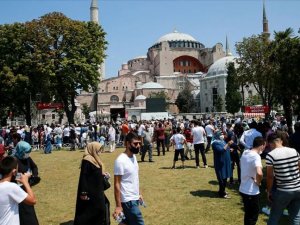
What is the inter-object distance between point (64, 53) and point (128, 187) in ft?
98.0

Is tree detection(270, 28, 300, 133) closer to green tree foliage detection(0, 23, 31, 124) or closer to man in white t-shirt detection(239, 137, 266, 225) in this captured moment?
man in white t-shirt detection(239, 137, 266, 225)

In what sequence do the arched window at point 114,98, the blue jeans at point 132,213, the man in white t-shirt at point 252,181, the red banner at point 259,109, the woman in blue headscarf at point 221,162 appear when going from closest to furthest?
the blue jeans at point 132,213, the man in white t-shirt at point 252,181, the woman in blue headscarf at point 221,162, the red banner at point 259,109, the arched window at point 114,98

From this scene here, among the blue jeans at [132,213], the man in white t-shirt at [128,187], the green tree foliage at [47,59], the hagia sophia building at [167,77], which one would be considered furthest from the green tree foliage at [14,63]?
the hagia sophia building at [167,77]

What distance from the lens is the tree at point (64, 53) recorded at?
31656mm

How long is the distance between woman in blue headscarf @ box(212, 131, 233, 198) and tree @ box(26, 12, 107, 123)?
79.6ft

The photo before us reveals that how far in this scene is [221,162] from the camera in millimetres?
9000

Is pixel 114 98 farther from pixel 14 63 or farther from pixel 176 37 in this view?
pixel 14 63

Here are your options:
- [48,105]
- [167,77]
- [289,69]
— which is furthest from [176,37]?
[289,69]

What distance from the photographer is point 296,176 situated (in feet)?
16.9

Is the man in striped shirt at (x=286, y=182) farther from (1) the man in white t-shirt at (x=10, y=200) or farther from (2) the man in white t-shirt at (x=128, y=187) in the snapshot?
(1) the man in white t-shirt at (x=10, y=200)

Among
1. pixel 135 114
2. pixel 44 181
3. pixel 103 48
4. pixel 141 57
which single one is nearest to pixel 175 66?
pixel 141 57

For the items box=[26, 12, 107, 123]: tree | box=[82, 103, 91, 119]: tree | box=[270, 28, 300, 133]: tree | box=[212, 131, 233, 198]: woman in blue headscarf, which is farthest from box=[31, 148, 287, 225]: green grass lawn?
box=[82, 103, 91, 119]: tree

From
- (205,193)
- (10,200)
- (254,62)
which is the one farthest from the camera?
(254,62)

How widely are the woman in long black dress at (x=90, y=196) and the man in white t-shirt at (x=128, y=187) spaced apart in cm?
59
